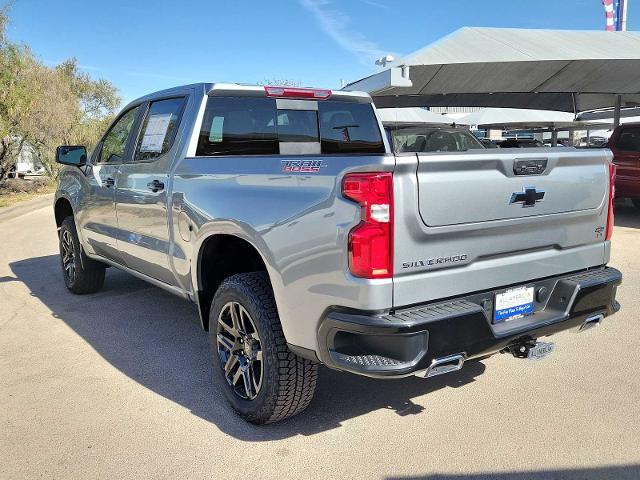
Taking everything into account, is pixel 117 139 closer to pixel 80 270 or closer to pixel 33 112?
pixel 80 270

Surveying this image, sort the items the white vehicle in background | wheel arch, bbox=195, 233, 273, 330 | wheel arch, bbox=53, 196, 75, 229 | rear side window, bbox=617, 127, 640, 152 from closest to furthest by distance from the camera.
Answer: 1. wheel arch, bbox=195, 233, 273, 330
2. wheel arch, bbox=53, 196, 75, 229
3. rear side window, bbox=617, 127, 640, 152
4. the white vehicle in background

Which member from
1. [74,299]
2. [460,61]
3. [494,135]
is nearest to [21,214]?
→ [74,299]

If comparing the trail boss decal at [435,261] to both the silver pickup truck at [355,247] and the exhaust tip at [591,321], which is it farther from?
the exhaust tip at [591,321]

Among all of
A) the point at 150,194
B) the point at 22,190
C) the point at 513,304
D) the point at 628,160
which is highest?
the point at 150,194

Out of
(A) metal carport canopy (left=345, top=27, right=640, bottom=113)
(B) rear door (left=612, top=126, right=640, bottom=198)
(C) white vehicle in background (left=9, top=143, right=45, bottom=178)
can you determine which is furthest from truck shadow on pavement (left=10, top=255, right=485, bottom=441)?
(C) white vehicle in background (left=9, top=143, right=45, bottom=178)

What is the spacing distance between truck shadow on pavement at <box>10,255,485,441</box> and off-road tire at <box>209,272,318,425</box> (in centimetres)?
17

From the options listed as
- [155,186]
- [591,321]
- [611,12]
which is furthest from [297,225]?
[611,12]

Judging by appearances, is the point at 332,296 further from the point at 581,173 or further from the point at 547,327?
the point at 581,173

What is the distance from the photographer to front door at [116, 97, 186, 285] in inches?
158

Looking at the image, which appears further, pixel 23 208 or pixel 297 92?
pixel 23 208

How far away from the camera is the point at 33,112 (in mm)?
19781

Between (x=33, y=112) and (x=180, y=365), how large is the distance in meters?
18.8

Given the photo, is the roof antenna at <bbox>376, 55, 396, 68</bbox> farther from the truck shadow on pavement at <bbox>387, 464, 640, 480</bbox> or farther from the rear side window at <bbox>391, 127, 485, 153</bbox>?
the truck shadow on pavement at <bbox>387, 464, 640, 480</bbox>

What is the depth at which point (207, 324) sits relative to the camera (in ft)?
12.6
